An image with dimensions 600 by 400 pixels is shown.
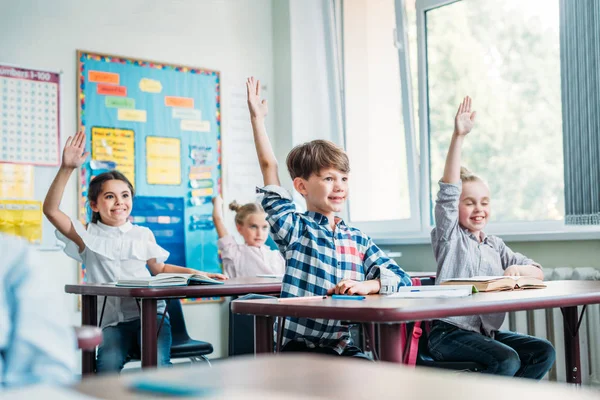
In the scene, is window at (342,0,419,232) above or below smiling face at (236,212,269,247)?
above

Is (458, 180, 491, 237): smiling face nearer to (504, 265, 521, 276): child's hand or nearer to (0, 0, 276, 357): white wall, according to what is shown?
(504, 265, 521, 276): child's hand

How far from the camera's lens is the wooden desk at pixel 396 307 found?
1.76 m

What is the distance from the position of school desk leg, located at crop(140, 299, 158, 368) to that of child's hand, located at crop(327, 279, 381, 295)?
0.79 meters

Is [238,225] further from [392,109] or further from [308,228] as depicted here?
[308,228]

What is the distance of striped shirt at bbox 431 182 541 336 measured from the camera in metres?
2.79

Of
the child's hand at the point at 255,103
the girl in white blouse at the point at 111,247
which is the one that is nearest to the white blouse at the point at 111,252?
the girl in white blouse at the point at 111,247

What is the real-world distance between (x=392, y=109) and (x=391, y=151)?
276 mm

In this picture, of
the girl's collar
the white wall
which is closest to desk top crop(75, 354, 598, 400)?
the girl's collar

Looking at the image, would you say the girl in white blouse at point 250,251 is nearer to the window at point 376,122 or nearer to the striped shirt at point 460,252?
the window at point 376,122

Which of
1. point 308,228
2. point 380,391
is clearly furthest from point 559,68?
point 380,391

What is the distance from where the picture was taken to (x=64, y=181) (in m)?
3.34

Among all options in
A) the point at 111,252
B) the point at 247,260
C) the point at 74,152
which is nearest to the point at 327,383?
the point at 74,152

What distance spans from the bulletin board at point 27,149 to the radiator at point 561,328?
259cm

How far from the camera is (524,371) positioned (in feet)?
8.79
